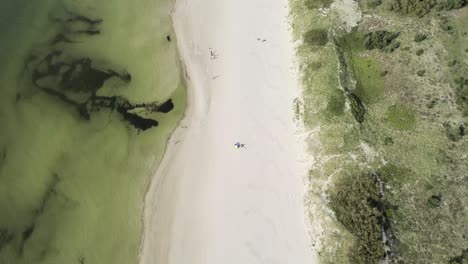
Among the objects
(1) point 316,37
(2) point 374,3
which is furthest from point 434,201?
(2) point 374,3

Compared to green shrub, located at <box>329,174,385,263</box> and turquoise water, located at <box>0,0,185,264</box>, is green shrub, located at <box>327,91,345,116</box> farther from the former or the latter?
turquoise water, located at <box>0,0,185,264</box>

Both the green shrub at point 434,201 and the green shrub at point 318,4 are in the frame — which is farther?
the green shrub at point 318,4

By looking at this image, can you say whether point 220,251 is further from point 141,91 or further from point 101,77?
point 101,77

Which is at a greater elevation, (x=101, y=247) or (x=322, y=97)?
(x=322, y=97)

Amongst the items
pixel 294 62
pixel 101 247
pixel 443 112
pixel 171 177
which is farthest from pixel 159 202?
pixel 443 112

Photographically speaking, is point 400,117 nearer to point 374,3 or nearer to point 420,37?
point 420,37

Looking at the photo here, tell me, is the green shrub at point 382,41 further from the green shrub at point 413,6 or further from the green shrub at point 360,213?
the green shrub at point 360,213

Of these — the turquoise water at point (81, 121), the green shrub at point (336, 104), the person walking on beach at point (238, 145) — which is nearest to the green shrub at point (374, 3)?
the green shrub at point (336, 104)
